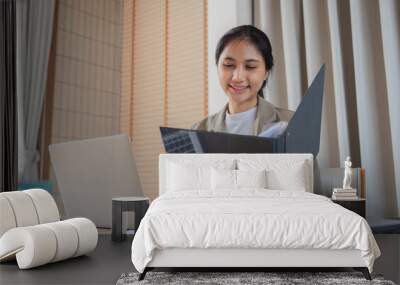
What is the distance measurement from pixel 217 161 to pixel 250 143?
60 cm

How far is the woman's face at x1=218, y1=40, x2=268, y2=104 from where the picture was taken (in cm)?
529

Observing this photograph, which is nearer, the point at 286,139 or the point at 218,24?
the point at 286,139

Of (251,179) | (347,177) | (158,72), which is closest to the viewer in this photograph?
(251,179)

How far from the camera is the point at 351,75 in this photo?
16.1 feet

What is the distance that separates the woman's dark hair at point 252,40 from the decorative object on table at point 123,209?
2019mm

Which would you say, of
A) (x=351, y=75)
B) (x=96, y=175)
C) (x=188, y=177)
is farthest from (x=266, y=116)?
(x=96, y=175)

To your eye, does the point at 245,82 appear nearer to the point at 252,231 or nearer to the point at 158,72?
the point at 158,72

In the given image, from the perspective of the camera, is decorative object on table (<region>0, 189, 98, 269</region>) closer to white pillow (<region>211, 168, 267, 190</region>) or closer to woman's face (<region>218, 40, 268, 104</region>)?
white pillow (<region>211, 168, 267, 190</region>)

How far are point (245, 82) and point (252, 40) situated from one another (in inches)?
20.0

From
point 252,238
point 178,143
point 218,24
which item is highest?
point 218,24

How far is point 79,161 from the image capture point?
15.5 feet

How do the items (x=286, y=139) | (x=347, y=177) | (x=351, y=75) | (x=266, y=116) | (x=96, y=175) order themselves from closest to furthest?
1. (x=347, y=177)
2. (x=96, y=175)
3. (x=351, y=75)
4. (x=286, y=139)
5. (x=266, y=116)

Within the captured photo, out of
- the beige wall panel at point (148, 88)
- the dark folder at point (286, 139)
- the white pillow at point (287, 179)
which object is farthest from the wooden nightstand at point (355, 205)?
the beige wall panel at point (148, 88)

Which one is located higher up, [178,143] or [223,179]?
[178,143]
